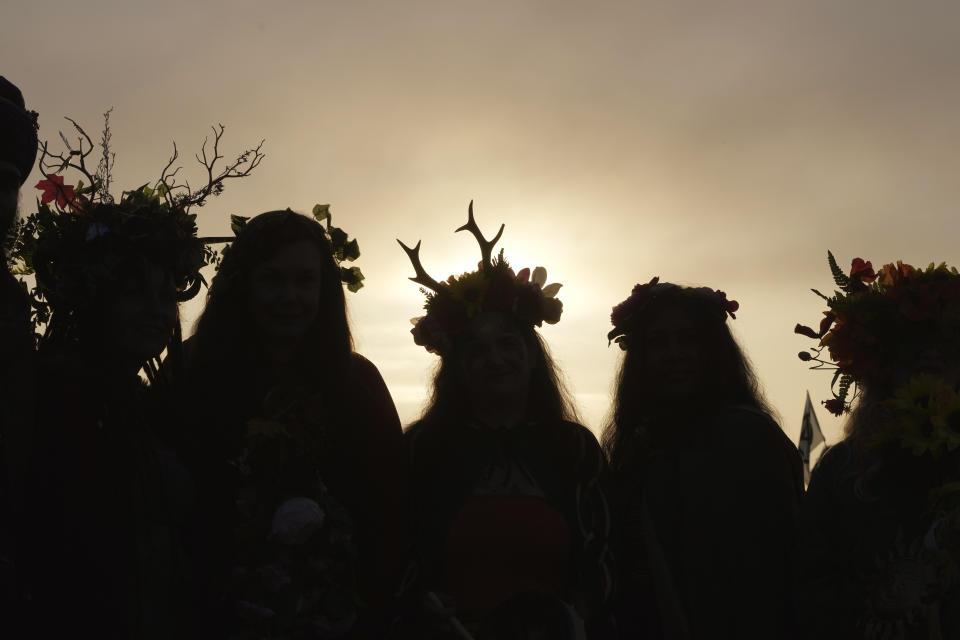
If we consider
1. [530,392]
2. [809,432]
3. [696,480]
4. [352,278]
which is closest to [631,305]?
[530,392]

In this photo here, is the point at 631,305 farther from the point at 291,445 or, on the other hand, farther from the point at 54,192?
the point at 54,192

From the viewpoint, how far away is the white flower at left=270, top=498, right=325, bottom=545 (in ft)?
12.7

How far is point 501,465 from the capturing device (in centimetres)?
497

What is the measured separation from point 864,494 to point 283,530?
2.93 metres

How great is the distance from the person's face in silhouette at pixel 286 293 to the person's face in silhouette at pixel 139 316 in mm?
645

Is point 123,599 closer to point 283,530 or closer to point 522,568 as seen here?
point 283,530

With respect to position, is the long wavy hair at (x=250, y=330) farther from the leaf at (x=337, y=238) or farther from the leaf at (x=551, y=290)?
the leaf at (x=551, y=290)

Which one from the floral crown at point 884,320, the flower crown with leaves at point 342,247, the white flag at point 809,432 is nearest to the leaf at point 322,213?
the flower crown with leaves at point 342,247

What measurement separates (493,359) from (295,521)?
1.66 m

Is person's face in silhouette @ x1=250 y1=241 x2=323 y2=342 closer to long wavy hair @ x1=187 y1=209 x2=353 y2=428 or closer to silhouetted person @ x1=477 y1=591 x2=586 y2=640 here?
long wavy hair @ x1=187 y1=209 x2=353 y2=428

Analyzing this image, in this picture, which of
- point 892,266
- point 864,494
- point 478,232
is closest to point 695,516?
point 864,494

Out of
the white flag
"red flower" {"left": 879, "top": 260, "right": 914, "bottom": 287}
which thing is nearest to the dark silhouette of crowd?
"red flower" {"left": 879, "top": 260, "right": 914, "bottom": 287}

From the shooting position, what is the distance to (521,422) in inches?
205

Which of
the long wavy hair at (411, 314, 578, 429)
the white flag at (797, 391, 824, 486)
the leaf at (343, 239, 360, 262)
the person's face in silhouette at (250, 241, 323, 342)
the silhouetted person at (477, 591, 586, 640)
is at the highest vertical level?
the white flag at (797, 391, 824, 486)
